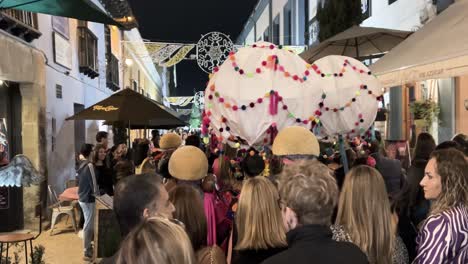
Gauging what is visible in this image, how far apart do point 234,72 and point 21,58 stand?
5.60 metres

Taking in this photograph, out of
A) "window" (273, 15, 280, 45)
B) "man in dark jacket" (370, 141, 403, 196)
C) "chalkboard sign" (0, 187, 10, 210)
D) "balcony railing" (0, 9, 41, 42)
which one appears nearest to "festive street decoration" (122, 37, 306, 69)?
"balcony railing" (0, 9, 41, 42)

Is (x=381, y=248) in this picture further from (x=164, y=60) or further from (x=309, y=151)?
(x=164, y=60)

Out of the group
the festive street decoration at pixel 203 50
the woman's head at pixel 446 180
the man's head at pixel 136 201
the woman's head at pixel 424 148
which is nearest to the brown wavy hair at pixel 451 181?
the woman's head at pixel 446 180

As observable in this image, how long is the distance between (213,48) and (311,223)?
439 inches

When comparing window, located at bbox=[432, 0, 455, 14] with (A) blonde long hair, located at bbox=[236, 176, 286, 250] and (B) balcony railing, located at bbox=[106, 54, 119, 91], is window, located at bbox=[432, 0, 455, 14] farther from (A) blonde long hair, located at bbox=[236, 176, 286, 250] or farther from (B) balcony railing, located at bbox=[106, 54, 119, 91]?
(B) balcony railing, located at bbox=[106, 54, 119, 91]

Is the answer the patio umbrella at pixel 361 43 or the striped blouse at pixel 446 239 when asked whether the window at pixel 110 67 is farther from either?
the striped blouse at pixel 446 239

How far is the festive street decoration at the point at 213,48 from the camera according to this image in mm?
12273

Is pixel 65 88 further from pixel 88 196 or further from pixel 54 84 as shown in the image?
pixel 88 196

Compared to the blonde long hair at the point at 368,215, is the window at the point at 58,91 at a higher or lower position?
higher

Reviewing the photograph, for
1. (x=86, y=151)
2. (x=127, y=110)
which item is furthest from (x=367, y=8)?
(x=86, y=151)

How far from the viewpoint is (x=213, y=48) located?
41.5ft

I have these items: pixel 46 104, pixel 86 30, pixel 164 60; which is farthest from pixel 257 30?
pixel 46 104

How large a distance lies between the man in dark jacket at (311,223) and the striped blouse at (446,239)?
28.1 inches

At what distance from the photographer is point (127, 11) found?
14523 mm
